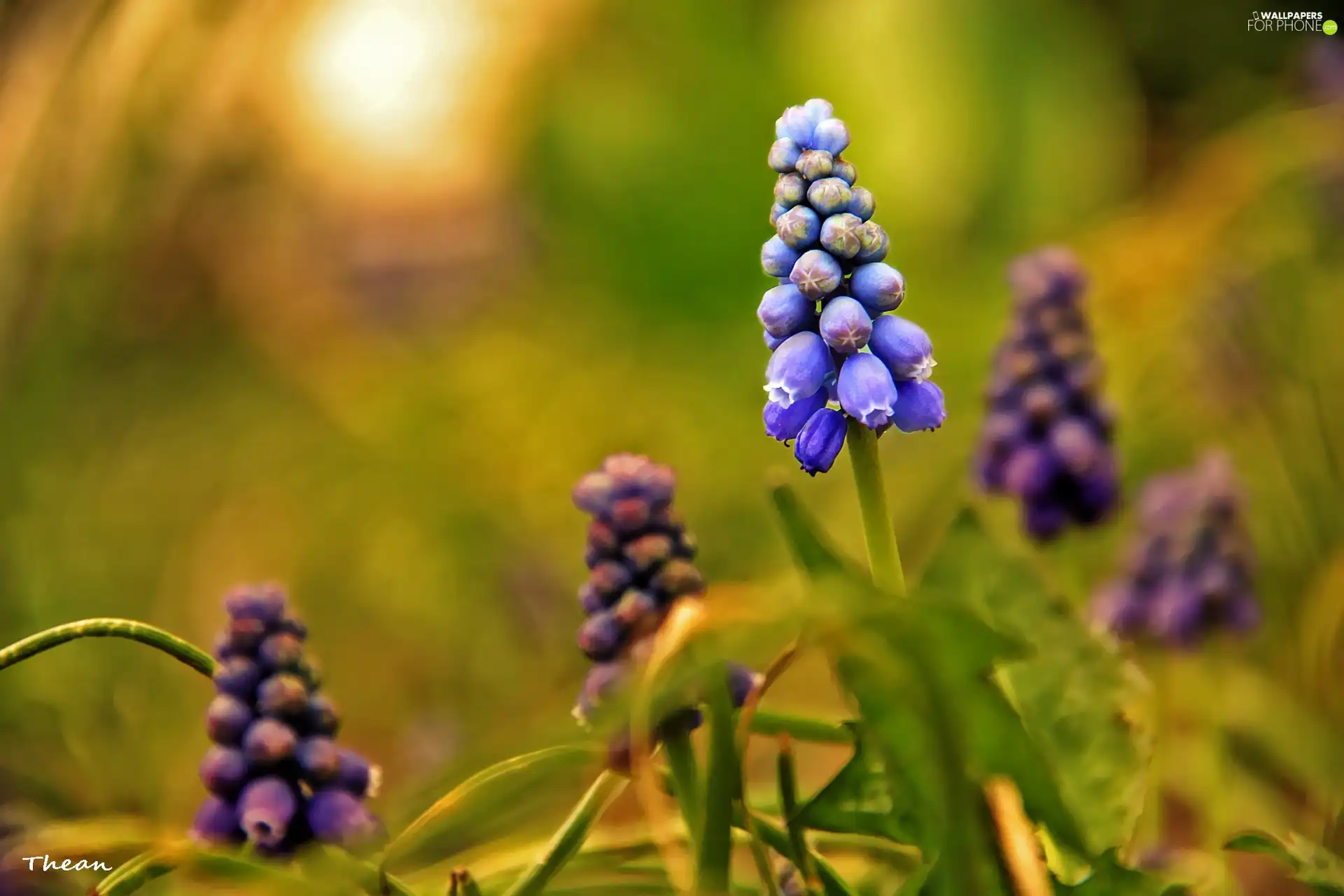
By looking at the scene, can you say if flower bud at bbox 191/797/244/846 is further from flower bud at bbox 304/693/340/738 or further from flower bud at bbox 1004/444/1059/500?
flower bud at bbox 1004/444/1059/500

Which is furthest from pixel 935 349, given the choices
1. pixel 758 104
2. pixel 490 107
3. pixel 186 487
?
pixel 490 107

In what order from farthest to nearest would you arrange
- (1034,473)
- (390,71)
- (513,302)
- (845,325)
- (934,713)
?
(390,71)
(513,302)
(1034,473)
(845,325)
(934,713)

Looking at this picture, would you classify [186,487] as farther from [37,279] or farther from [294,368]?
[37,279]

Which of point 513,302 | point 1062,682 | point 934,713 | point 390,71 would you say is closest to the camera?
point 934,713

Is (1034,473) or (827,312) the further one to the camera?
(1034,473)

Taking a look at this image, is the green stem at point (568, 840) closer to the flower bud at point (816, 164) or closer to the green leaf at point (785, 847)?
the green leaf at point (785, 847)

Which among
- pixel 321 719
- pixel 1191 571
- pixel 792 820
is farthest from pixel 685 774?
pixel 1191 571

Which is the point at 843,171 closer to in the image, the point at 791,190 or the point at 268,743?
the point at 791,190
